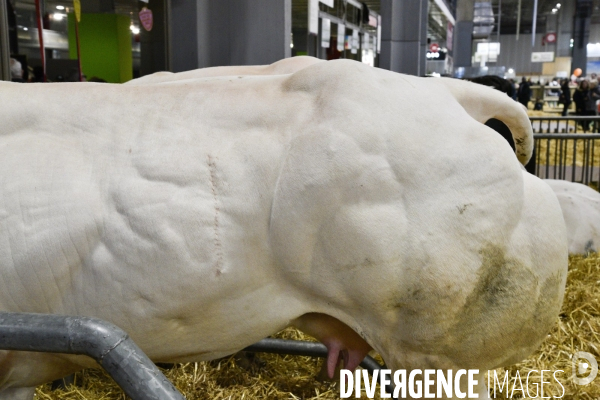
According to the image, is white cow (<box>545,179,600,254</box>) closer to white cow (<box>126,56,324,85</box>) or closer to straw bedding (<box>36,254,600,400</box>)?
straw bedding (<box>36,254,600,400</box>)

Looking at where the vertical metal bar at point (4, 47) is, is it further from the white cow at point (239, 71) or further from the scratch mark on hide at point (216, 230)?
the scratch mark on hide at point (216, 230)

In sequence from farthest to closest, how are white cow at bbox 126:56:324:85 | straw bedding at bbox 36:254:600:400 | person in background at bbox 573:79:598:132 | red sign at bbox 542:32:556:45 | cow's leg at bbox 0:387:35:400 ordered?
red sign at bbox 542:32:556:45
person in background at bbox 573:79:598:132
straw bedding at bbox 36:254:600:400
white cow at bbox 126:56:324:85
cow's leg at bbox 0:387:35:400

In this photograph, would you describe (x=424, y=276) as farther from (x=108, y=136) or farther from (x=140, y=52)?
(x=140, y=52)

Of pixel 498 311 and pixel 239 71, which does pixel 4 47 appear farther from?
pixel 498 311

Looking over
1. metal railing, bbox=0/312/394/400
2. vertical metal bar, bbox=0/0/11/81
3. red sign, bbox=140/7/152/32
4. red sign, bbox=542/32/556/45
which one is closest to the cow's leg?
metal railing, bbox=0/312/394/400

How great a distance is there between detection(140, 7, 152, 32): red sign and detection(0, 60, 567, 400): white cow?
2926 millimetres

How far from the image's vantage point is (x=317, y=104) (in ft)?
4.78

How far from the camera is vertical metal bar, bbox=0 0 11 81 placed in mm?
2877

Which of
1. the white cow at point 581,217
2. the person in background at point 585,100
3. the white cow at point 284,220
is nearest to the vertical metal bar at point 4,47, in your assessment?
the white cow at point 284,220

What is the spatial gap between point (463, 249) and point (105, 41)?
10.8 feet

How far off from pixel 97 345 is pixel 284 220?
576 millimetres

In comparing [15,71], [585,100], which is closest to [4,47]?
[15,71]

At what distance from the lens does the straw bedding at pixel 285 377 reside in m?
2.68

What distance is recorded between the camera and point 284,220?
140cm
